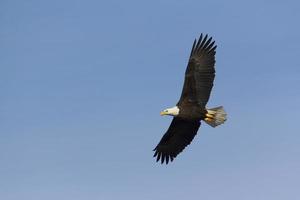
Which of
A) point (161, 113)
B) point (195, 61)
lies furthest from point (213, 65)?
point (161, 113)

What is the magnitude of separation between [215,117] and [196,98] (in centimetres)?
94

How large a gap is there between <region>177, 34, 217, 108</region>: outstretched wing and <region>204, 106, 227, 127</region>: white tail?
37 cm

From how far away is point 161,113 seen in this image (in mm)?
29141

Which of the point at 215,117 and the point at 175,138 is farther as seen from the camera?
the point at 175,138

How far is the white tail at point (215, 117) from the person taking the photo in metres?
28.4

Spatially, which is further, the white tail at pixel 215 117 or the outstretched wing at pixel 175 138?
the outstretched wing at pixel 175 138

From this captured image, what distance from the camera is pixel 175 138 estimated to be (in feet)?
98.4

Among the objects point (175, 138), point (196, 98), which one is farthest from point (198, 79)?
point (175, 138)

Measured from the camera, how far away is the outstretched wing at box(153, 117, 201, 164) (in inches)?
1161

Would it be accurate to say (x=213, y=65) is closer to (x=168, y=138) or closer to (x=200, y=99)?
(x=200, y=99)

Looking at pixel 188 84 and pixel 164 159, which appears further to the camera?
pixel 164 159

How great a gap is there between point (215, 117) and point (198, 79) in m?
1.48

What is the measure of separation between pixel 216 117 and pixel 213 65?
1.93 m

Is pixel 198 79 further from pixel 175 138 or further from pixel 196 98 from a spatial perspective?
pixel 175 138
